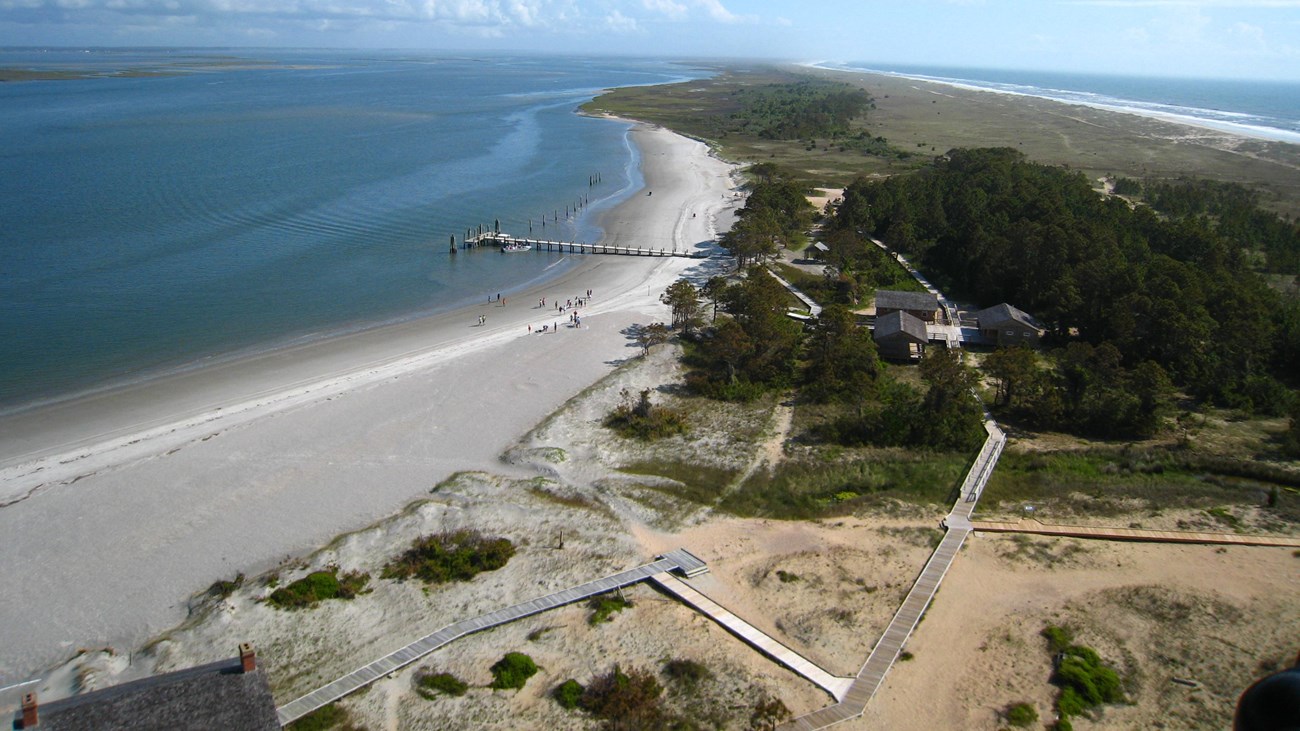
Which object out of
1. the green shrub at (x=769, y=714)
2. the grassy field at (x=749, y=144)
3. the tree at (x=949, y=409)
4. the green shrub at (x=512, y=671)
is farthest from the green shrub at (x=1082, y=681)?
the grassy field at (x=749, y=144)

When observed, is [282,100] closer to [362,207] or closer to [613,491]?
[362,207]

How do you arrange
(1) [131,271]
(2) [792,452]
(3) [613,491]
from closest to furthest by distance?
1. (3) [613,491]
2. (2) [792,452]
3. (1) [131,271]

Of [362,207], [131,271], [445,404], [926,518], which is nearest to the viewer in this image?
[926,518]

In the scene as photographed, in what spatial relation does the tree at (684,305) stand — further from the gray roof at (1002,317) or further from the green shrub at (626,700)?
the green shrub at (626,700)

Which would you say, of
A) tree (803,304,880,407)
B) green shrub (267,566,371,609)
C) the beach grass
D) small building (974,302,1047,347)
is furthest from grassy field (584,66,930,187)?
green shrub (267,566,371,609)

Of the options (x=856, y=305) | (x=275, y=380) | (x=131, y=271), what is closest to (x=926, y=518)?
(x=856, y=305)

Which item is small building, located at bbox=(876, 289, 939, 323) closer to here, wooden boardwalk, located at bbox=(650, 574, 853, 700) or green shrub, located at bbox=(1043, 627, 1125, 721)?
green shrub, located at bbox=(1043, 627, 1125, 721)

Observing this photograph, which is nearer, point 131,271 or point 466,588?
point 466,588

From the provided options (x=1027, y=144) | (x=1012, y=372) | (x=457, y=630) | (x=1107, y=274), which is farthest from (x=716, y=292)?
(x=1027, y=144)
